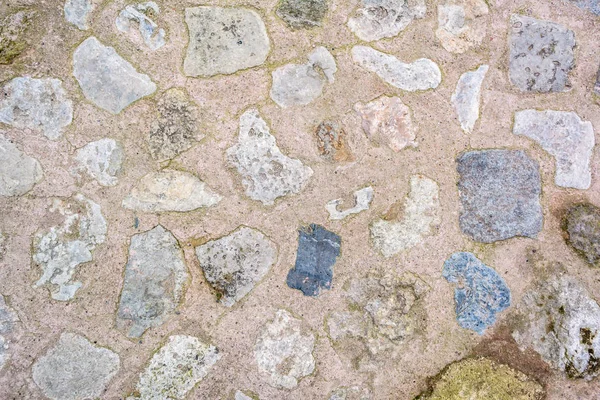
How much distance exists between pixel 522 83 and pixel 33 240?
2589 millimetres

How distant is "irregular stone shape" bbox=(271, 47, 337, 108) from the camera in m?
2.44

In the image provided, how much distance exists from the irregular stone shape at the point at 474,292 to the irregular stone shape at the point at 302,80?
1103mm

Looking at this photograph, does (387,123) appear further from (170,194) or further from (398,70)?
(170,194)

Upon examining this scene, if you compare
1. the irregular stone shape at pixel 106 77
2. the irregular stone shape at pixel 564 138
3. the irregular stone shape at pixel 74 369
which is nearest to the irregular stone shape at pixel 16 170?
the irregular stone shape at pixel 106 77

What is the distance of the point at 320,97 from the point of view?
2.45 meters

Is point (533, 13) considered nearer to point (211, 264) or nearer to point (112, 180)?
point (211, 264)

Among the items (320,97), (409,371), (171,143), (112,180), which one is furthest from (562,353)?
(112,180)

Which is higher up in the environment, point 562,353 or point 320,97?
point 320,97

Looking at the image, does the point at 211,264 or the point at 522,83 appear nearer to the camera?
the point at 211,264

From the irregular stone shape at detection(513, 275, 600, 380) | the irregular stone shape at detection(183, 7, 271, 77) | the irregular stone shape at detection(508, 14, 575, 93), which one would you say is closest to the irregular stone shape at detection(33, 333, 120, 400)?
the irregular stone shape at detection(183, 7, 271, 77)

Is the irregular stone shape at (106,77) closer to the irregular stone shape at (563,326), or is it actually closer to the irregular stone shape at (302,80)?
the irregular stone shape at (302,80)

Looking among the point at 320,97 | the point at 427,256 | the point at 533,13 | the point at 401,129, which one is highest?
the point at 533,13

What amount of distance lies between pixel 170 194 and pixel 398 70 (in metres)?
1.33

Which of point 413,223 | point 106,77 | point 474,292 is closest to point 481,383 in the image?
point 474,292
